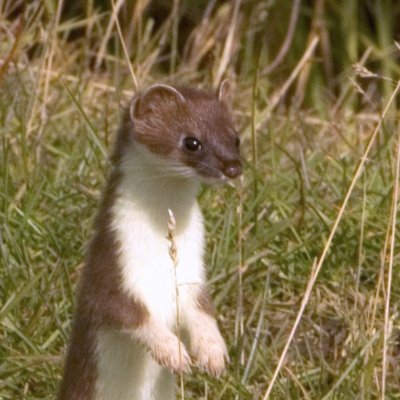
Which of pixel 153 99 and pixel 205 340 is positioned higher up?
pixel 153 99

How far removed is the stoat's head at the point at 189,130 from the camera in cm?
394

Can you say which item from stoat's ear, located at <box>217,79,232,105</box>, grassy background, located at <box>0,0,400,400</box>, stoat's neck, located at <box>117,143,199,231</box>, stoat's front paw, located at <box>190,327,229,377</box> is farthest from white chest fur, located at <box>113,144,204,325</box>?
grassy background, located at <box>0,0,400,400</box>

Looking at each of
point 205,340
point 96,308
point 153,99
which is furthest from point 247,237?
point 96,308

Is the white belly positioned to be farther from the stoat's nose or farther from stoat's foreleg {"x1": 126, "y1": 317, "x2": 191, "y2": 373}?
the stoat's nose

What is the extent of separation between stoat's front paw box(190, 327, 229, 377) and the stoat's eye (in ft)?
1.68

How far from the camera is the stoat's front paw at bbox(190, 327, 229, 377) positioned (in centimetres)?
392

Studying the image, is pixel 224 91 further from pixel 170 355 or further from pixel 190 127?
pixel 170 355

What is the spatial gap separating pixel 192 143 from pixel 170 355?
62 centimetres

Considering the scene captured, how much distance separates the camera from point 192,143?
402 centimetres

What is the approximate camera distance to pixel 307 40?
834cm

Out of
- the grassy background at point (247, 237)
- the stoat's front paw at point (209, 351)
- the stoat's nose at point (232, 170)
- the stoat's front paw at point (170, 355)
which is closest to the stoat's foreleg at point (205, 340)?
the stoat's front paw at point (209, 351)

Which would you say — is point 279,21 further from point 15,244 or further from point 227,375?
point 227,375

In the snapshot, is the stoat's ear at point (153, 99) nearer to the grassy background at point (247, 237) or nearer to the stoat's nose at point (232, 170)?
the stoat's nose at point (232, 170)

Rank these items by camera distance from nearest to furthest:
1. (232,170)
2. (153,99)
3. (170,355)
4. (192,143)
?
(170,355), (232,170), (192,143), (153,99)
